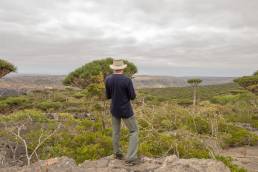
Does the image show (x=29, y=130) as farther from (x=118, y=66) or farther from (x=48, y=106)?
(x=48, y=106)

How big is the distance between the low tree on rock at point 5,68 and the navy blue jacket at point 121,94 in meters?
21.9

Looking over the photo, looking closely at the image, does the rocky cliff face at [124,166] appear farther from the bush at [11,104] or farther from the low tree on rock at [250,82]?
the bush at [11,104]

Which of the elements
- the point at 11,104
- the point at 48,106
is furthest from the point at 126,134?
the point at 11,104

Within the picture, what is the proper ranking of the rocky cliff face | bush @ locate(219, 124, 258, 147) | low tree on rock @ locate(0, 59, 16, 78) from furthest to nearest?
low tree on rock @ locate(0, 59, 16, 78), bush @ locate(219, 124, 258, 147), the rocky cliff face

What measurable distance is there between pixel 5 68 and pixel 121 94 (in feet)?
73.7

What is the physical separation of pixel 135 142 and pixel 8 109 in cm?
3150

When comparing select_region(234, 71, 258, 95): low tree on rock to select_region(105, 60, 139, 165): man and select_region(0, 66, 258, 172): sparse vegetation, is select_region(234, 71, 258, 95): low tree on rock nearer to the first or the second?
select_region(0, 66, 258, 172): sparse vegetation

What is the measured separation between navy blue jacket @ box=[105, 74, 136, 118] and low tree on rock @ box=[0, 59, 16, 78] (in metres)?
21.9

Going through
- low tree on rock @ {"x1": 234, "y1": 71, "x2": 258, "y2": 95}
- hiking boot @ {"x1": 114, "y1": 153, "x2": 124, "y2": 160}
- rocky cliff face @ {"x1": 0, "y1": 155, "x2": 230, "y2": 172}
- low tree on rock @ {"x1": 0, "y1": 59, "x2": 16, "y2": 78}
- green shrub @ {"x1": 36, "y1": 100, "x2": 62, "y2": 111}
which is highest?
low tree on rock @ {"x1": 0, "y1": 59, "x2": 16, "y2": 78}

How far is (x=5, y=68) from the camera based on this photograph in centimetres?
2819

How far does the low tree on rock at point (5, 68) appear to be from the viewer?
27828mm

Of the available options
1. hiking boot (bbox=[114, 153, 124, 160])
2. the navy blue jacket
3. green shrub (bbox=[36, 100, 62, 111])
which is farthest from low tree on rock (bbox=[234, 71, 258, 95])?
the navy blue jacket

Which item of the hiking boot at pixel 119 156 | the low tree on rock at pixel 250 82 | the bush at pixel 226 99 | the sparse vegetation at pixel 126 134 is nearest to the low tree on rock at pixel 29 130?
the sparse vegetation at pixel 126 134

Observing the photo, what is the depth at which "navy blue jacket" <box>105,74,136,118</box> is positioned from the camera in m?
7.70
